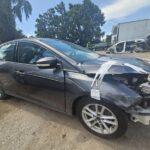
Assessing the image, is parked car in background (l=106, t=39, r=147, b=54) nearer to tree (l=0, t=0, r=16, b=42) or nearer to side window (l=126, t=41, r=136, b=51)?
side window (l=126, t=41, r=136, b=51)

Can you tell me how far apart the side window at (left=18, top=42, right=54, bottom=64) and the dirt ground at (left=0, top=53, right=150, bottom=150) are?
1.08m

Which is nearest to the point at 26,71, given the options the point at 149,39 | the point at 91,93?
the point at 91,93

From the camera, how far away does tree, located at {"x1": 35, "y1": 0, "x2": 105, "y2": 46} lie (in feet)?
153

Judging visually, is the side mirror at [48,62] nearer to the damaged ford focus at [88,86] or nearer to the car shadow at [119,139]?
the damaged ford focus at [88,86]

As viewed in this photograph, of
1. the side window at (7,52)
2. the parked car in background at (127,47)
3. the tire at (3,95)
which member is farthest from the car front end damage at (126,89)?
the parked car in background at (127,47)

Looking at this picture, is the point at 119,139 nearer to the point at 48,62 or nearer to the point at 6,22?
the point at 48,62

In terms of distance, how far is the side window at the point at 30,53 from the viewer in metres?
3.39

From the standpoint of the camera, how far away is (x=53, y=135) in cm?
308

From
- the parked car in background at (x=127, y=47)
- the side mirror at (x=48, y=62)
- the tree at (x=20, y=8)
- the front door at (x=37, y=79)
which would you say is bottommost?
the parked car in background at (x=127, y=47)

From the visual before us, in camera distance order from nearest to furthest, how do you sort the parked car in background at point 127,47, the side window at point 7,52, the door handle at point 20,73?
the door handle at point 20,73, the side window at point 7,52, the parked car in background at point 127,47

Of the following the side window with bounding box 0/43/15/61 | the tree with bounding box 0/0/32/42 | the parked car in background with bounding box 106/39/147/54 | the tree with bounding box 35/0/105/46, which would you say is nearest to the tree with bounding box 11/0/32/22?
the tree with bounding box 0/0/32/42

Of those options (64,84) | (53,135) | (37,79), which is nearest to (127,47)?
(37,79)

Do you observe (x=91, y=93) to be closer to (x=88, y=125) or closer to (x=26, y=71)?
(x=88, y=125)

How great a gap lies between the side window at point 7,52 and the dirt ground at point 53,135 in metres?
1.18
